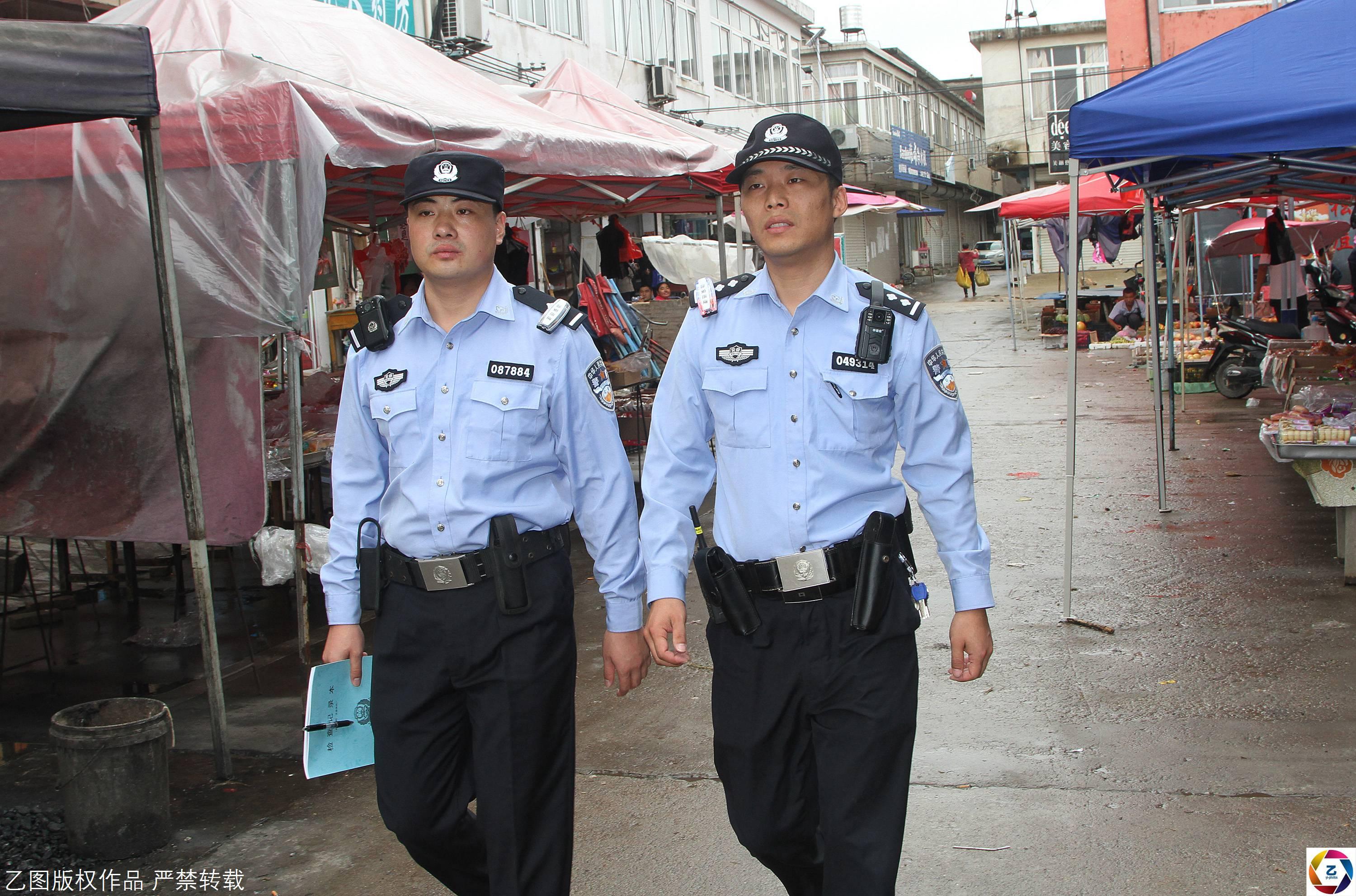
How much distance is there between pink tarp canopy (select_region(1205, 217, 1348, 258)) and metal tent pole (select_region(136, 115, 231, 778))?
50.4 feet

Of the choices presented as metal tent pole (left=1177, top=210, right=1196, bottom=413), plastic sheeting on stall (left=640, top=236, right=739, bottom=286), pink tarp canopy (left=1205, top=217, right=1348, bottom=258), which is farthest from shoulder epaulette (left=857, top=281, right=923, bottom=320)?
plastic sheeting on stall (left=640, top=236, right=739, bottom=286)

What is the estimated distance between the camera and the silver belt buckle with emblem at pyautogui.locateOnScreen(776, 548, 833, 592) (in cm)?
255

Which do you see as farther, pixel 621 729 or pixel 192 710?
pixel 192 710

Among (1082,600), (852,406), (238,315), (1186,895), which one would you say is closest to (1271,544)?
(1082,600)

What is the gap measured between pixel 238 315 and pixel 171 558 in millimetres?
3629

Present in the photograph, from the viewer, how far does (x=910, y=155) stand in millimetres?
46438

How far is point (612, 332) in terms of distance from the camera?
9461mm

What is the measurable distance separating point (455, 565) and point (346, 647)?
0.43 metres

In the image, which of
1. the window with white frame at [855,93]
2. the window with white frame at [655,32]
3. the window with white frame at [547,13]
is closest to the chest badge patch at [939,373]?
the window with white frame at [547,13]

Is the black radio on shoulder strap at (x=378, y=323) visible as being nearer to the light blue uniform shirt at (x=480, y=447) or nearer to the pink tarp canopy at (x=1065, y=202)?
the light blue uniform shirt at (x=480, y=447)

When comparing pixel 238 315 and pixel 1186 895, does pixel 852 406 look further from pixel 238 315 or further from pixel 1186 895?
pixel 238 315

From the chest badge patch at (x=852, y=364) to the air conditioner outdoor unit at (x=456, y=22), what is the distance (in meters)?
16.0

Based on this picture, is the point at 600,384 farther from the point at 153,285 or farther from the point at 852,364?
the point at 153,285

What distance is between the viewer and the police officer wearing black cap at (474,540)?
275cm
